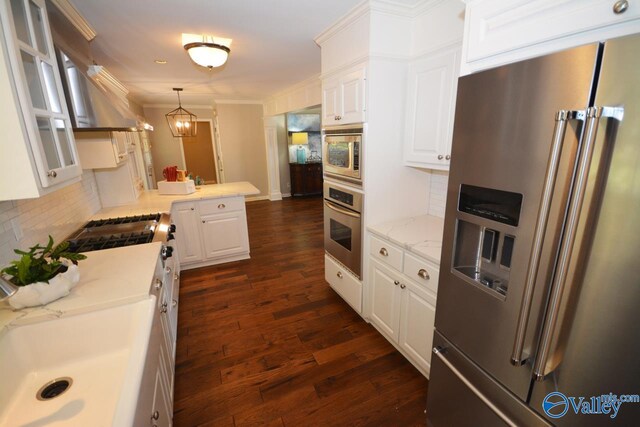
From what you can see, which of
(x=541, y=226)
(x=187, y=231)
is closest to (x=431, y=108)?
(x=541, y=226)

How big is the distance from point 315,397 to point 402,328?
0.73 meters

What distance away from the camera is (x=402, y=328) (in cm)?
198

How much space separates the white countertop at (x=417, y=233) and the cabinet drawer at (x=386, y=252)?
6 cm

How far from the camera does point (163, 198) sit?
3395 millimetres

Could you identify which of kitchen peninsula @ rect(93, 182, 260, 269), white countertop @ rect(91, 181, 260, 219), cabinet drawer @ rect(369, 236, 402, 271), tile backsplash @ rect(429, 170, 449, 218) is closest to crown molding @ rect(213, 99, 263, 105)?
white countertop @ rect(91, 181, 260, 219)

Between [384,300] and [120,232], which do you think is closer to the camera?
[384,300]

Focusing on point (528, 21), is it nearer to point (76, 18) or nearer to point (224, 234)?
point (76, 18)

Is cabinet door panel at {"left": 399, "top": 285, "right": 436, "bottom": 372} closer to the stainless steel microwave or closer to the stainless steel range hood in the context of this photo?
the stainless steel microwave

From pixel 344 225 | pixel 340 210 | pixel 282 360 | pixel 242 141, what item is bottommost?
pixel 282 360

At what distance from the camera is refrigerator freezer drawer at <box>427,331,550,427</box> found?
1.06 metres

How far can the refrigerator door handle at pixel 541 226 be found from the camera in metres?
0.77

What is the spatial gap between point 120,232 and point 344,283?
6.31 feet

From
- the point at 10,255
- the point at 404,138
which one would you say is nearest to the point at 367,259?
the point at 404,138

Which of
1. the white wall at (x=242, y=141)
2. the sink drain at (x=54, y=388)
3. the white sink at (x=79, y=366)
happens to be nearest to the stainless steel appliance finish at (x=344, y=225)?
the white sink at (x=79, y=366)
